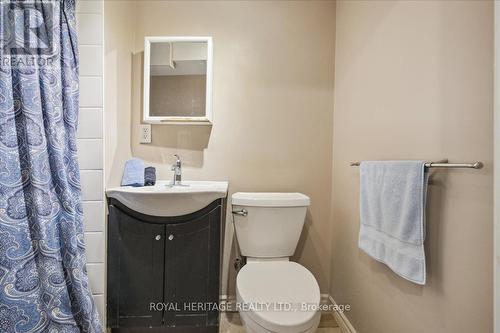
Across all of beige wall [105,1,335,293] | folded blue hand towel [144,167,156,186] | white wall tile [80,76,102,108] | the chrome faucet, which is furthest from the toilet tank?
white wall tile [80,76,102,108]

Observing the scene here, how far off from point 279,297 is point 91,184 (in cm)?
106

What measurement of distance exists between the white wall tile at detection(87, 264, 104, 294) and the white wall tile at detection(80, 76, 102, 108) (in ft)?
2.68

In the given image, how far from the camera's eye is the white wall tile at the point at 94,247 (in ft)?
3.85

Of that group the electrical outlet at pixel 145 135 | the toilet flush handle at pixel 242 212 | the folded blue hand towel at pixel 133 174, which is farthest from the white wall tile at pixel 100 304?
the electrical outlet at pixel 145 135

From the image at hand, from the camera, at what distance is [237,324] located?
1.48 m

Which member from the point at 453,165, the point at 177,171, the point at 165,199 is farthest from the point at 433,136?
the point at 177,171

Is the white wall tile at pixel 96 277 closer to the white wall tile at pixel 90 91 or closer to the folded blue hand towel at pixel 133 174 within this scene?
the folded blue hand towel at pixel 133 174

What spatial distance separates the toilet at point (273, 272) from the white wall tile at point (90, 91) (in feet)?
2.91

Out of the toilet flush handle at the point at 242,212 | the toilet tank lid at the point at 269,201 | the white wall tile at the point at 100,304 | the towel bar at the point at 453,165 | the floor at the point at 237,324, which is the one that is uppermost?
the towel bar at the point at 453,165

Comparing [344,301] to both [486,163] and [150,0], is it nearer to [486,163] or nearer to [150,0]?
[486,163]

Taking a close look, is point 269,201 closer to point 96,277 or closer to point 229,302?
point 229,302

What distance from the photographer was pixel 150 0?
1629 millimetres

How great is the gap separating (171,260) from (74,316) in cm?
45

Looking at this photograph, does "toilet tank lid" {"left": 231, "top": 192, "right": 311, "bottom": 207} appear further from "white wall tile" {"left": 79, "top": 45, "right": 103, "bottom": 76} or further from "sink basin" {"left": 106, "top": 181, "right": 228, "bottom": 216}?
"white wall tile" {"left": 79, "top": 45, "right": 103, "bottom": 76}
